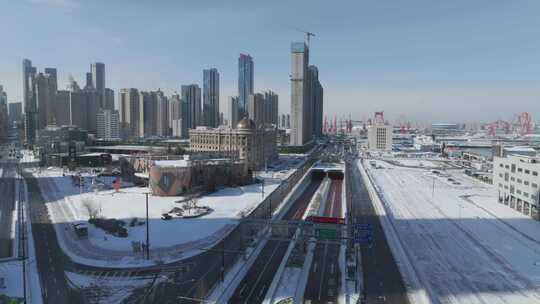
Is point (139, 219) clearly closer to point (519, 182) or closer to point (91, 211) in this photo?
point (91, 211)

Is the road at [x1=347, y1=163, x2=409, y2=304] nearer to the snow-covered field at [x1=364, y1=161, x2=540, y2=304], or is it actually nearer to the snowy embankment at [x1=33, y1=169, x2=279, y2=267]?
the snow-covered field at [x1=364, y1=161, x2=540, y2=304]

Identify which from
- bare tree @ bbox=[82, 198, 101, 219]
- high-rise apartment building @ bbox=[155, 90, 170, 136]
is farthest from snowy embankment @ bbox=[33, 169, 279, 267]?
high-rise apartment building @ bbox=[155, 90, 170, 136]

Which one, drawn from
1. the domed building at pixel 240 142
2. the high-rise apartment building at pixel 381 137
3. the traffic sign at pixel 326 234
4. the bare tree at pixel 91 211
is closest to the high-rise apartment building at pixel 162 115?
→ the domed building at pixel 240 142

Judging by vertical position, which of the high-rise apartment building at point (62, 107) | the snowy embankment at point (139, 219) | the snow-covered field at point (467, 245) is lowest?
the snow-covered field at point (467, 245)

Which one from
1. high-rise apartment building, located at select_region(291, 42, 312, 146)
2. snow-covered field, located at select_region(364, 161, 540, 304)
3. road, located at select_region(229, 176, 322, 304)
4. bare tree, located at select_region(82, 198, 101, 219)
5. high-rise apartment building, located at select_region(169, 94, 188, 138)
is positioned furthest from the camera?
high-rise apartment building, located at select_region(169, 94, 188, 138)

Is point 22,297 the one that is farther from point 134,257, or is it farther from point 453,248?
point 453,248

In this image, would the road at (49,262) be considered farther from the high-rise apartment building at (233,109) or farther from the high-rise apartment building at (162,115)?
the high-rise apartment building at (233,109)

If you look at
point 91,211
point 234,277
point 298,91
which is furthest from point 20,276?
point 298,91
